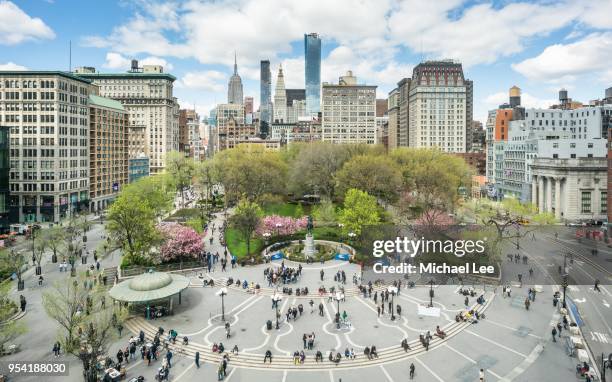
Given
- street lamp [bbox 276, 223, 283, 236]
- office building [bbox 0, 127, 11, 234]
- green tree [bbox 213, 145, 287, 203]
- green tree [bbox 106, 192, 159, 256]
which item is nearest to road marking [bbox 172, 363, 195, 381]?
green tree [bbox 106, 192, 159, 256]

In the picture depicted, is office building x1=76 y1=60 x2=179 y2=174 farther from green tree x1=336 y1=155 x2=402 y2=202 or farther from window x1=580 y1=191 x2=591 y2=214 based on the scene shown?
window x1=580 y1=191 x2=591 y2=214

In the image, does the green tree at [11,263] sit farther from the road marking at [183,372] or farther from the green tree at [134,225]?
the road marking at [183,372]

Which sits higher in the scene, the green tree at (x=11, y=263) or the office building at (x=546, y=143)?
the office building at (x=546, y=143)

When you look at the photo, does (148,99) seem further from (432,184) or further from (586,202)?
(586,202)

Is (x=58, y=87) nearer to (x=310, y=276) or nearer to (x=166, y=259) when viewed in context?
(x=166, y=259)

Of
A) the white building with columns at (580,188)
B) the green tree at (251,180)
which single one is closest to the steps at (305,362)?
the green tree at (251,180)

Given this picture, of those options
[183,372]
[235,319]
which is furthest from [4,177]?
[183,372]

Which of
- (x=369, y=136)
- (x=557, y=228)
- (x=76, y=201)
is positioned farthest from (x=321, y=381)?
(x=369, y=136)
